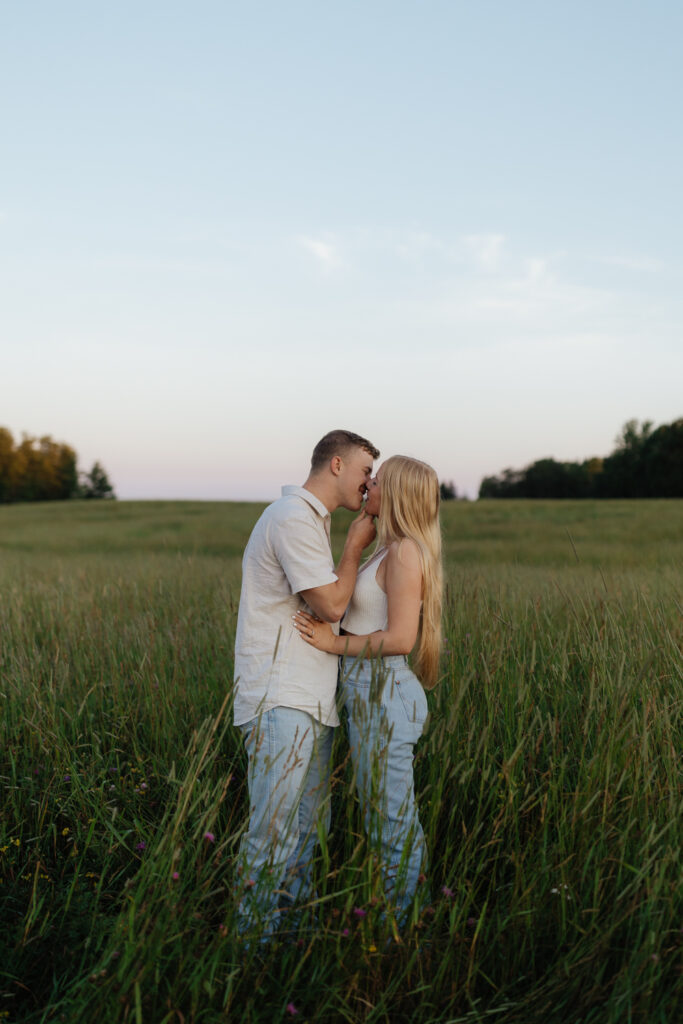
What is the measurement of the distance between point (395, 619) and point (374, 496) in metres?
0.55

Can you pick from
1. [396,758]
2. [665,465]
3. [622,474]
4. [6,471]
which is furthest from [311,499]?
[6,471]

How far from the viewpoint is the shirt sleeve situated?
2.73 meters

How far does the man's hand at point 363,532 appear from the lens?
295 cm

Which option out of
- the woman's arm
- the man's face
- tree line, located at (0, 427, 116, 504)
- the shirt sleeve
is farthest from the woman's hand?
tree line, located at (0, 427, 116, 504)

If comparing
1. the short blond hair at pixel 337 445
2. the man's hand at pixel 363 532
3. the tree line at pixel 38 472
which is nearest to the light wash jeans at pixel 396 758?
the man's hand at pixel 363 532

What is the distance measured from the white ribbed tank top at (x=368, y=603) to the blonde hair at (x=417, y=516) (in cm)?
14

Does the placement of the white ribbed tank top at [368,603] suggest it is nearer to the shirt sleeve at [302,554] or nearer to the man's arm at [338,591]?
the man's arm at [338,591]

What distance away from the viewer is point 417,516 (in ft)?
9.55

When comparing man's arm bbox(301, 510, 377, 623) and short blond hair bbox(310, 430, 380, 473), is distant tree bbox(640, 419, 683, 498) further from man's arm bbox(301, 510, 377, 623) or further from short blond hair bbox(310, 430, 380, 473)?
man's arm bbox(301, 510, 377, 623)

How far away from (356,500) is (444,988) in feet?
5.90

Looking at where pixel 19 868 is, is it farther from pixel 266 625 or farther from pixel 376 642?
pixel 376 642

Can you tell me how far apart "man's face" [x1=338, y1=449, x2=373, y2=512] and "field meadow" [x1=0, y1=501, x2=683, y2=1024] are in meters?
0.93

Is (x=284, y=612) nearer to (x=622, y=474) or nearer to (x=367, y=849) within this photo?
(x=367, y=849)

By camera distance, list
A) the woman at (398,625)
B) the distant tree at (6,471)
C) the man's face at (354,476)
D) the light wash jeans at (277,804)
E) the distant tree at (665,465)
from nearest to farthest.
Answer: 1. the light wash jeans at (277,804)
2. the woman at (398,625)
3. the man's face at (354,476)
4. the distant tree at (665,465)
5. the distant tree at (6,471)
